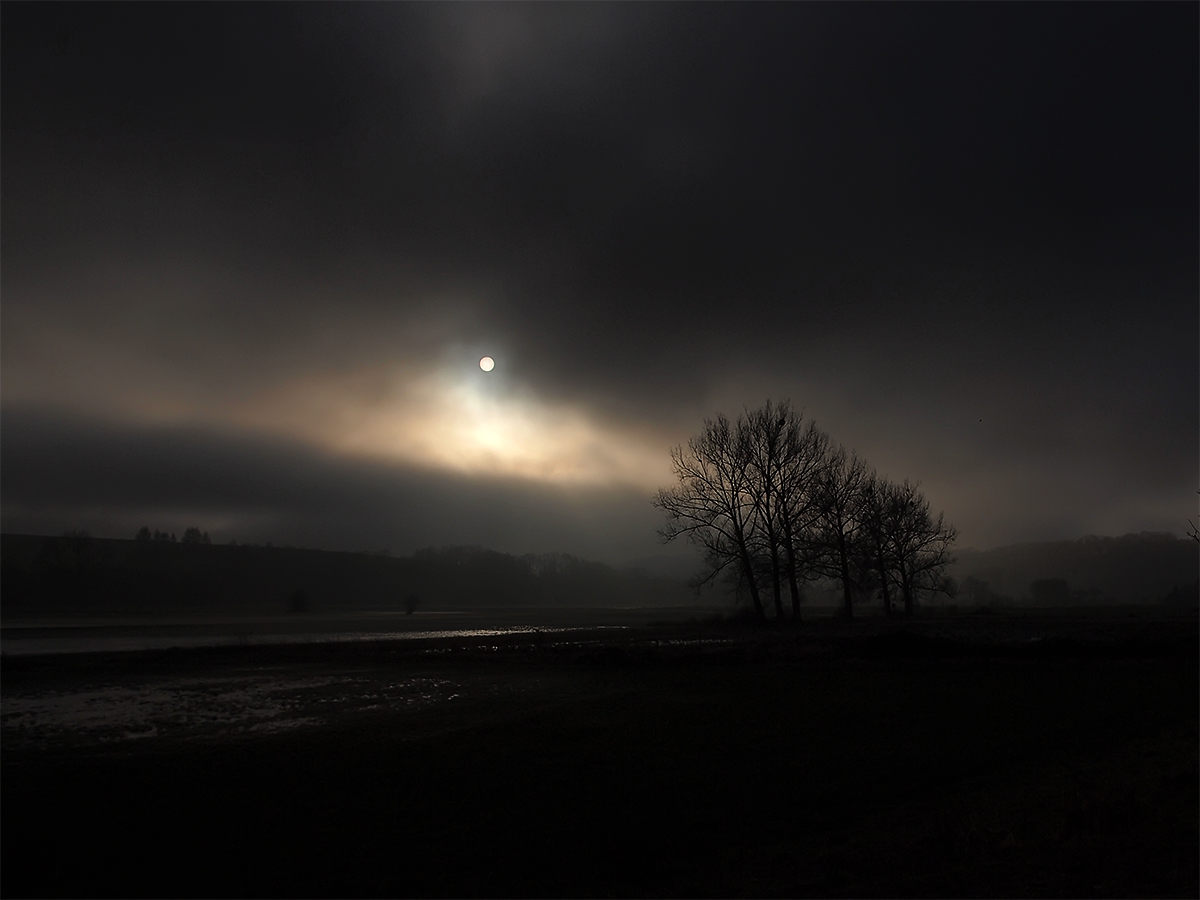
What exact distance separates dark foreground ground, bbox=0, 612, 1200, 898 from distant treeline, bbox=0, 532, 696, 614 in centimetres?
6223

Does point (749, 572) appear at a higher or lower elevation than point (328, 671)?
higher

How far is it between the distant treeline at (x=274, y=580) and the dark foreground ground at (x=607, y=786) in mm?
62233

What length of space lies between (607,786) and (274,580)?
112 metres

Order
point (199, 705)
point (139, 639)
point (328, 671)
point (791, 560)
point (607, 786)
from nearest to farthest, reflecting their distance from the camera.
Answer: point (607, 786) → point (199, 705) → point (328, 671) → point (139, 639) → point (791, 560)

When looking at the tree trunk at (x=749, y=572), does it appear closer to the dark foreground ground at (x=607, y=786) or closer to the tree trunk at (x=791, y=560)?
the tree trunk at (x=791, y=560)

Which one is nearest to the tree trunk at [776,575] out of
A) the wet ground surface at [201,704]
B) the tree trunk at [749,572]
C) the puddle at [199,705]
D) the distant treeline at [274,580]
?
the tree trunk at [749,572]

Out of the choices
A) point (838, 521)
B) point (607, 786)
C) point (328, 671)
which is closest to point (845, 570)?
point (838, 521)

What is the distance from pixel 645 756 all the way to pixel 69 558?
292 ft

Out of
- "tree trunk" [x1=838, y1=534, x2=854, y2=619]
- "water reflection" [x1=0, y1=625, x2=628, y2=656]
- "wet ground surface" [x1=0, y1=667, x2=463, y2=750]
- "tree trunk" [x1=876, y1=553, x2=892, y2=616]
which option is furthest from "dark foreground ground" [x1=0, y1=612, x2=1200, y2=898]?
"tree trunk" [x1=876, y1=553, x2=892, y2=616]

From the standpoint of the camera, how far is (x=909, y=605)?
5306cm

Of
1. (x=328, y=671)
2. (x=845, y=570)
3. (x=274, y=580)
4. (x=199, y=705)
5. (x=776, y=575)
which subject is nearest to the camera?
(x=199, y=705)

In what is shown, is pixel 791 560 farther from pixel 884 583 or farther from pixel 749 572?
pixel 884 583

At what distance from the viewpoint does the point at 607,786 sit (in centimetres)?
927

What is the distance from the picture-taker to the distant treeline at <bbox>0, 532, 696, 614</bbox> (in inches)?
2741
